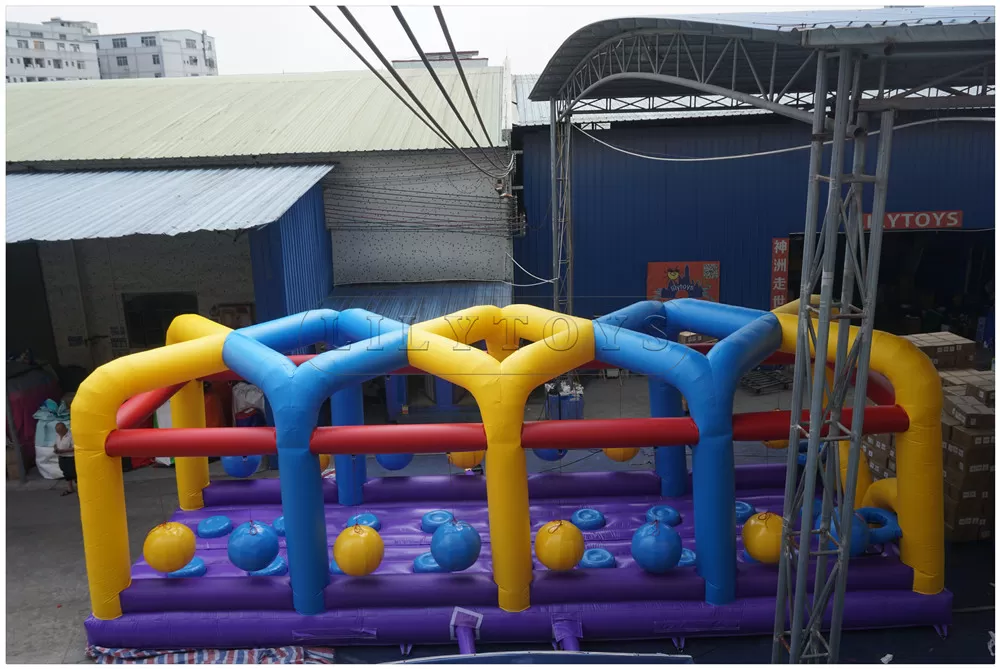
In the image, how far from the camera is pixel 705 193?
1478 centimetres

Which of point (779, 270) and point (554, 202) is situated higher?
point (554, 202)

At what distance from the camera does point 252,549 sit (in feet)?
23.7

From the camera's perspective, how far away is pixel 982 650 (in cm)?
702

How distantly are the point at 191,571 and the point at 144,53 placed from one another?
4544 centimetres

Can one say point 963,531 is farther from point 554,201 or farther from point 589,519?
point 554,201

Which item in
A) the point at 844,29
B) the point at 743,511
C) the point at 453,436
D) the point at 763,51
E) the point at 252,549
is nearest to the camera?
the point at 844,29

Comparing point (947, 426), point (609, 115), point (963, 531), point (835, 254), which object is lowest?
point (963, 531)

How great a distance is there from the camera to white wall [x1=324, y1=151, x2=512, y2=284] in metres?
13.9

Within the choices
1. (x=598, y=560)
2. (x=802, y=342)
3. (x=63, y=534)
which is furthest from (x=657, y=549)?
(x=63, y=534)

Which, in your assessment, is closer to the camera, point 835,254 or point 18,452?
point 835,254

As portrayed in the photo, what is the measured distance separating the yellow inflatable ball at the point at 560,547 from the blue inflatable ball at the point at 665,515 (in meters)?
1.81

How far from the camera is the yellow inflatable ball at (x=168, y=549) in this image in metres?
7.28

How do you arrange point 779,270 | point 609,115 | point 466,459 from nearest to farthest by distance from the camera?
point 466,459, point 779,270, point 609,115

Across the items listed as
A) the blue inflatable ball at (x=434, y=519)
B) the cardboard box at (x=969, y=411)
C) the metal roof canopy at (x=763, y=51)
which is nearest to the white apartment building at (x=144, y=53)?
the metal roof canopy at (x=763, y=51)
